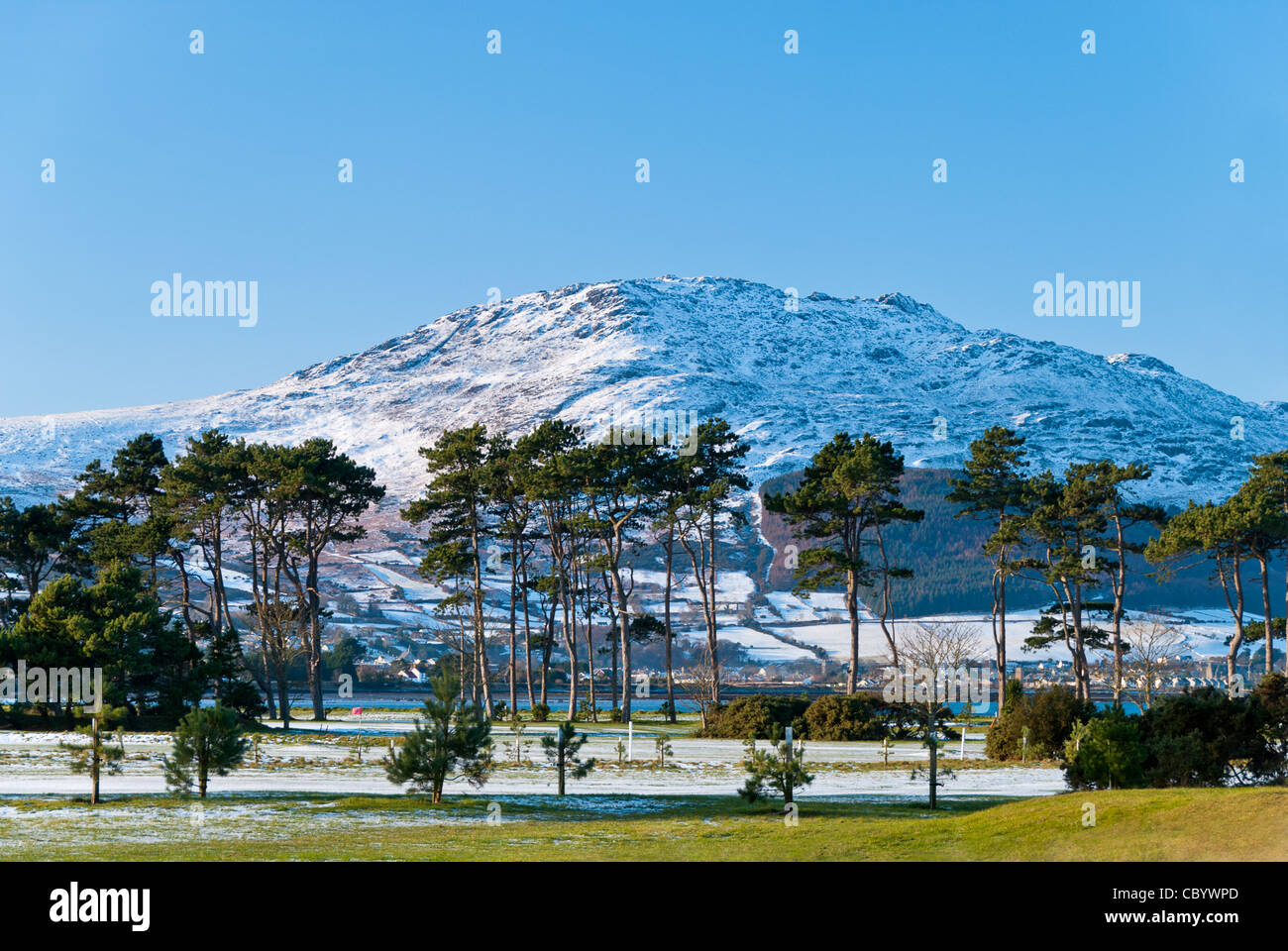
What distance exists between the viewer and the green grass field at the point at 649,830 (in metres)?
15.9

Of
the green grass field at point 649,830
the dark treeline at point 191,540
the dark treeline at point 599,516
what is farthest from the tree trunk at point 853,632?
the green grass field at point 649,830

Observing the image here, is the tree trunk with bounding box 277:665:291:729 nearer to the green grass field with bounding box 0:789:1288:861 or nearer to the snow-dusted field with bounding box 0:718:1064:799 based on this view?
the snow-dusted field with bounding box 0:718:1064:799

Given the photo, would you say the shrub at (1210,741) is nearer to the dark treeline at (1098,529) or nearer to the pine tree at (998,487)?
the dark treeline at (1098,529)

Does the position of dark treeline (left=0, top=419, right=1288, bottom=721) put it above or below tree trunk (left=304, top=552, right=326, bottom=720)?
above

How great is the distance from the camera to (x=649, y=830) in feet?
67.5

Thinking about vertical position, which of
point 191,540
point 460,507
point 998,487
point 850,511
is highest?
point 998,487

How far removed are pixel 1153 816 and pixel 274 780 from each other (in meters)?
21.0

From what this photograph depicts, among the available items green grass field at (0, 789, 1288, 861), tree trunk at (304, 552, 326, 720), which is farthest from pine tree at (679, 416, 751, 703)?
green grass field at (0, 789, 1288, 861)

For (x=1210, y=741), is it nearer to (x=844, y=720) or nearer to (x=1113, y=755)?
(x=1113, y=755)

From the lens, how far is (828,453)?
59969 mm

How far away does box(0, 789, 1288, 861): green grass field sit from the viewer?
15.9 meters

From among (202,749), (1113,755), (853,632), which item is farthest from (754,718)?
(202,749)

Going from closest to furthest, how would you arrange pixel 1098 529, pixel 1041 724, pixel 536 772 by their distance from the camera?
pixel 536 772
pixel 1041 724
pixel 1098 529

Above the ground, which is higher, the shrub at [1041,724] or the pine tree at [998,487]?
the pine tree at [998,487]
